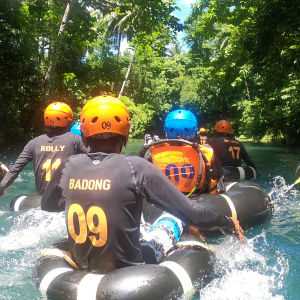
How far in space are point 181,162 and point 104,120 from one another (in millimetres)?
2058

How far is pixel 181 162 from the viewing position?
4.16 meters

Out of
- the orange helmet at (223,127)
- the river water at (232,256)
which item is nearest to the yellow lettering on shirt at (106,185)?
the river water at (232,256)

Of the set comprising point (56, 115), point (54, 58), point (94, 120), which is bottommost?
point (56, 115)

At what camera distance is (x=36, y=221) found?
477 cm

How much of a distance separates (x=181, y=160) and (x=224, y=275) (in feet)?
5.22

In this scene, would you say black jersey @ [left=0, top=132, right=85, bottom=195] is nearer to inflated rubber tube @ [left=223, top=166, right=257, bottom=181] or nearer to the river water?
the river water

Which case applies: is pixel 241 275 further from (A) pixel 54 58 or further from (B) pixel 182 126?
(A) pixel 54 58

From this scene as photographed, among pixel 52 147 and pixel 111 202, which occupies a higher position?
pixel 111 202

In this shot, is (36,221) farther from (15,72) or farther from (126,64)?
(126,64)

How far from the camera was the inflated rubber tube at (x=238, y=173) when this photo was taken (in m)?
7.74

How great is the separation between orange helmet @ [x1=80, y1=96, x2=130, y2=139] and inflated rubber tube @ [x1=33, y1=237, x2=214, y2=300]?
96 centimetres

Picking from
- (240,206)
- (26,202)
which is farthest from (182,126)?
(26,202)

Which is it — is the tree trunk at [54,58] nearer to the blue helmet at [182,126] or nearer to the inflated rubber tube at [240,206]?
the blue helmet at [182,126]

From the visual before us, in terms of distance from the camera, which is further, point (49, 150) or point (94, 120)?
point (49, 150)
